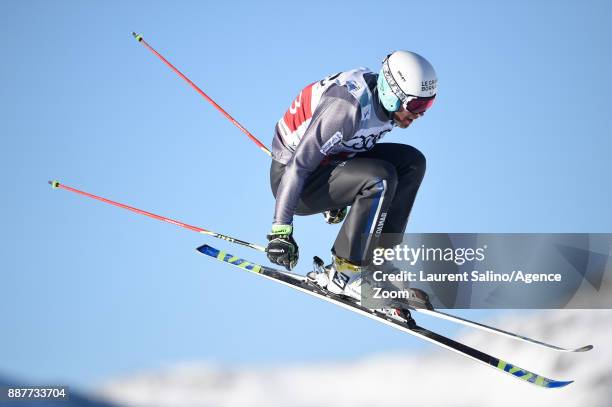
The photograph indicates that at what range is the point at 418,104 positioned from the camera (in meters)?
6.89

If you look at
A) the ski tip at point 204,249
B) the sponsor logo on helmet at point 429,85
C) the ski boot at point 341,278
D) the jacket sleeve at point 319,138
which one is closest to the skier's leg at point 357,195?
the ski boot at point 341,278

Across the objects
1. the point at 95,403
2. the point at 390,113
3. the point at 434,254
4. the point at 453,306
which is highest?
the point at 390,113

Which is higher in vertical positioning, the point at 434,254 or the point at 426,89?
the point at 426,89

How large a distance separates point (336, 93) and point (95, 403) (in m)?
3.43

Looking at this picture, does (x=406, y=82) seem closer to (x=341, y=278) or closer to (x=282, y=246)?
(x=282, y=246)

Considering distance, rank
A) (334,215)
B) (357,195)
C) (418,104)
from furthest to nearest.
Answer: (334,215) < (357,195) < (418,104)

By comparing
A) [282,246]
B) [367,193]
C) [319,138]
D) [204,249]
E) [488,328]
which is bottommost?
[488,328]

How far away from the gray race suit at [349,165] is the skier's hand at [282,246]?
79 mm

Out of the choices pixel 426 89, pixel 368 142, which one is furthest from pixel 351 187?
pixel 426 89

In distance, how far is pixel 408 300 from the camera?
7.51m

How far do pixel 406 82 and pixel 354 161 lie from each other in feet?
2.81

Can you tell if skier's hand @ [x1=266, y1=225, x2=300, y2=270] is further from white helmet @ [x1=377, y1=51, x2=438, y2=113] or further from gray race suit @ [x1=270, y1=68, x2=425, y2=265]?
white helmet @ [x1=377, y1=51, x2=438, y2=113]

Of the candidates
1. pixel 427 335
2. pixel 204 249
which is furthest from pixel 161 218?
pixel 427 335

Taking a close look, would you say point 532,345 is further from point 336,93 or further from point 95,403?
point 95,403
